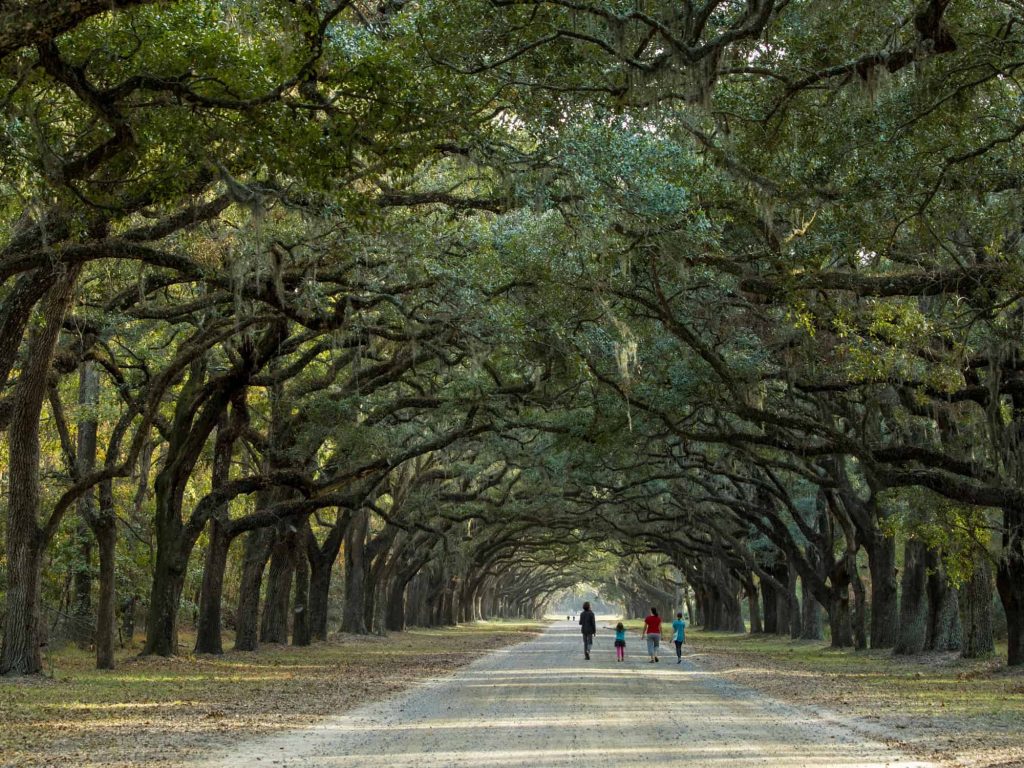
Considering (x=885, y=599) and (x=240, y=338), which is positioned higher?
(x=240, y=338)

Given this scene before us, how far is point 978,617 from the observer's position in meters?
22.2

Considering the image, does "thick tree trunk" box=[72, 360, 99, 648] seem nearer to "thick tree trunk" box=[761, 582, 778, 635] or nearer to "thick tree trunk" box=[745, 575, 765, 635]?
"thick tree trunk" box=[761, 582, 778, 635]

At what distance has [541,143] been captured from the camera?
41.4 feet

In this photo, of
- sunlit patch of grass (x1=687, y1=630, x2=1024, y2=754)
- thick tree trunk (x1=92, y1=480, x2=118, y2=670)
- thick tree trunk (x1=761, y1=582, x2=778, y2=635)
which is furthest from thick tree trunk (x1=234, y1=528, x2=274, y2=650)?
thick tree trunk (x1=761, y1=582, x2=778, y2=635)

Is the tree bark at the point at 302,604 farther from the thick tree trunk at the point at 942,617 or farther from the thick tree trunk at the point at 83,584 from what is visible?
the thick tree trunk at the point at 942,617

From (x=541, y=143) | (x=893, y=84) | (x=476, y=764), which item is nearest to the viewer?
(x=476, y=764)

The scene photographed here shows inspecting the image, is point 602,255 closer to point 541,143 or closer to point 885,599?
point 541,143

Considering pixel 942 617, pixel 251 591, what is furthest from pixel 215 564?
pixel 942 617

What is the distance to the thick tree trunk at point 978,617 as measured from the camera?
71.8 feet

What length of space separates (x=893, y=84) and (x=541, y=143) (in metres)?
3.91

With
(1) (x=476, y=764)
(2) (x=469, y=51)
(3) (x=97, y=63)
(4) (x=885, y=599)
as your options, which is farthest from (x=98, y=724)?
(4) (x=885, y=599)

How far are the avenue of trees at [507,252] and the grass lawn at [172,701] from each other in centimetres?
150

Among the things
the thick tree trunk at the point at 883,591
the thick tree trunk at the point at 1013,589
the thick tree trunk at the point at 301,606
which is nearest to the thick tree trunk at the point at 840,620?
the thick tree trunk at the point at 883,591

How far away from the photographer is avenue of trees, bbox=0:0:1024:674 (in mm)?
9781
